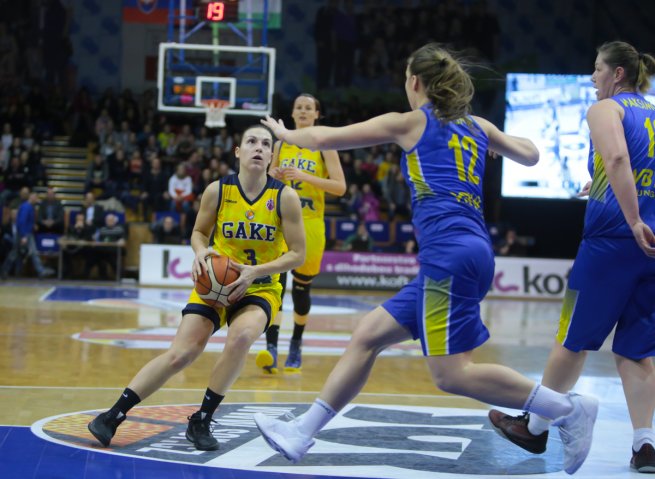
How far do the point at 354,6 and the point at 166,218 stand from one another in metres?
9.31

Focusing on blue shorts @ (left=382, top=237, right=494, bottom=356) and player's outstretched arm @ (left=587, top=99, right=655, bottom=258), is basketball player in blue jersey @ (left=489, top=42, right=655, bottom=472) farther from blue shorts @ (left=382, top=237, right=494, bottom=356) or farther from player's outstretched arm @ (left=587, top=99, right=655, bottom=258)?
blue shorts @ (left=382, top=237, right=494, bottom=356)

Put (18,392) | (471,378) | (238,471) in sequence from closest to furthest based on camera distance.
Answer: (471,378) < (238,471) < (18,392)

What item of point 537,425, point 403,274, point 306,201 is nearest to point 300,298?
point 306,201

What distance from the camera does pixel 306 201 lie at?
25.0ft

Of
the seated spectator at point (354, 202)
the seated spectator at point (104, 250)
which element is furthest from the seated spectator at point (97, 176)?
the seated spectator at point (354, 202)

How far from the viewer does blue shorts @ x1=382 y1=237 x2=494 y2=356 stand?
13.1 feet

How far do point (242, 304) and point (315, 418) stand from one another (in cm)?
112

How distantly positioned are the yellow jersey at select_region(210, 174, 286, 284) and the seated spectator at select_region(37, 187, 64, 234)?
13593mm

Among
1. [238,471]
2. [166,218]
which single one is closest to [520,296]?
[166,218]

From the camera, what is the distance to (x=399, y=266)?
1828 cm

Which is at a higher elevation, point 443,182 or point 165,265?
point 443,182

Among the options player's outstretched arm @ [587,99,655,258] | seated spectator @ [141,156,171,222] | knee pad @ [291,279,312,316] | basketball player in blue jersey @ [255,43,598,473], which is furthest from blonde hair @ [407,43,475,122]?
seated spectator @ [141,156,171,222]

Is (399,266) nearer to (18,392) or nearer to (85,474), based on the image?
(18,392)

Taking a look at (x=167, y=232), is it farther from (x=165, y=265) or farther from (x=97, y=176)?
(x=97, y=176)
